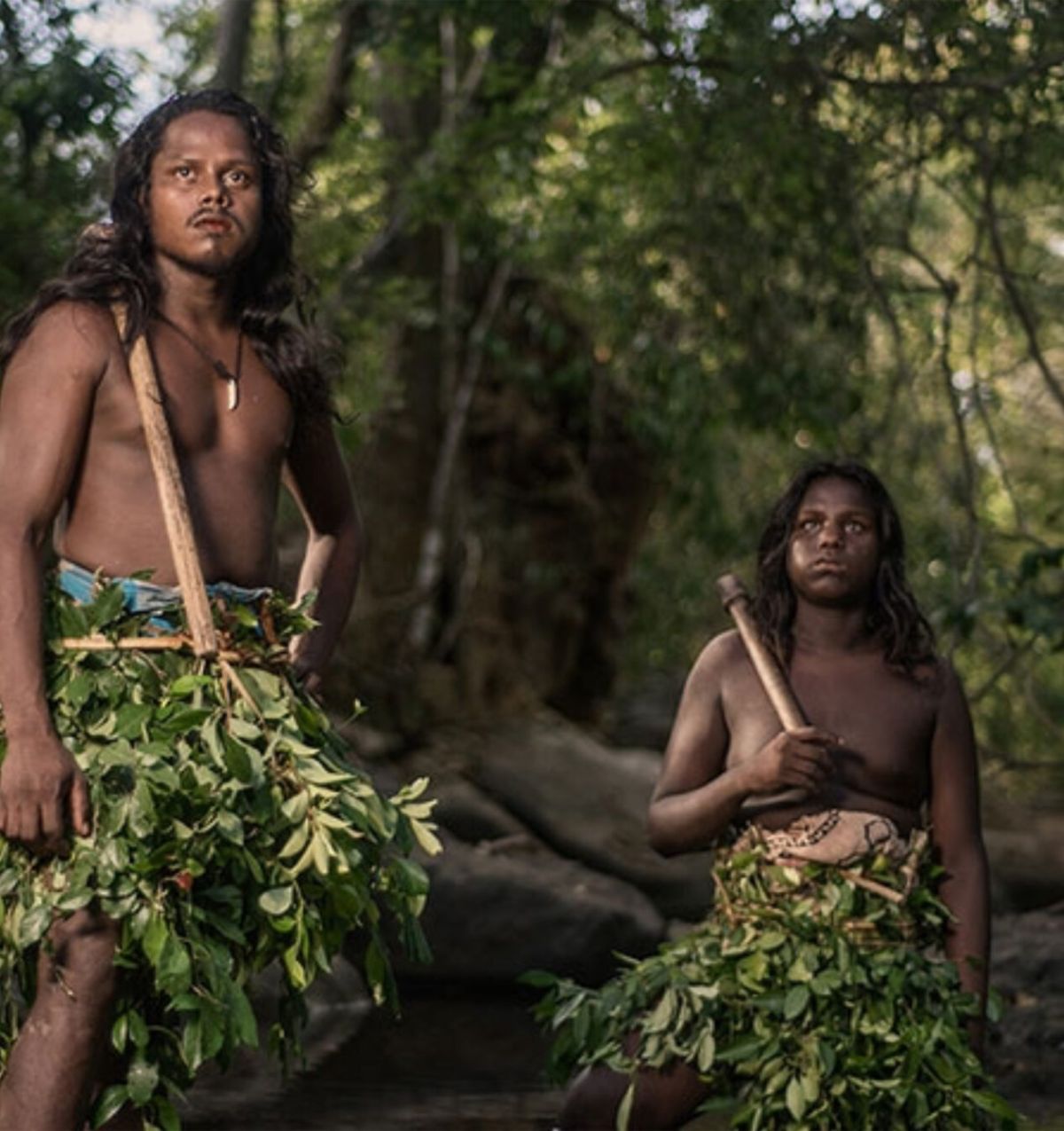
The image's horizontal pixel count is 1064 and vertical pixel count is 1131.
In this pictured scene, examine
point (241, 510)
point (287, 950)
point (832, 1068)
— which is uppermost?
point (241, 510)

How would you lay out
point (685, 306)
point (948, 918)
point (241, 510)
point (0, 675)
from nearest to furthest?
point (0, 675)
point (241, 510)
point (948, 918)
point (685, 306)

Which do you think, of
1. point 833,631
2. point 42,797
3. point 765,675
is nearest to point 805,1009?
point 765,675

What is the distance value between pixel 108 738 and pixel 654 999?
4.62 feet

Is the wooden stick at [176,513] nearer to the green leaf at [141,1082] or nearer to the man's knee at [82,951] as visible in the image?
the man's knee at [82,951]

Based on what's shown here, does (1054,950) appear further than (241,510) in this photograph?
Yes

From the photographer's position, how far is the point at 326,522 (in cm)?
429

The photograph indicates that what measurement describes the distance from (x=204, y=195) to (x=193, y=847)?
993 mm

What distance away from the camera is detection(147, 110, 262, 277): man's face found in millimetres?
3834

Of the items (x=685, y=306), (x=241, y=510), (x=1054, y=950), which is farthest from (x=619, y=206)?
(x=241, y=510)

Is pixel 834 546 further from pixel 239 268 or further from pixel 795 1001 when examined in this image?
pixel 239 268

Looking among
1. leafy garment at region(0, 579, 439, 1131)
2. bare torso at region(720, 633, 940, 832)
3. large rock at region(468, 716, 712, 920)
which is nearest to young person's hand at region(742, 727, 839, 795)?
bare torso at region(720, 633, 940, 832)

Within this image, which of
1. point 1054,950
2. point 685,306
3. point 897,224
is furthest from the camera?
point 685,306

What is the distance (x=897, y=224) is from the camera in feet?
33.5

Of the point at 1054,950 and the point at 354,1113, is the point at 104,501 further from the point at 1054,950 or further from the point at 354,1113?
the point at 1054,950
